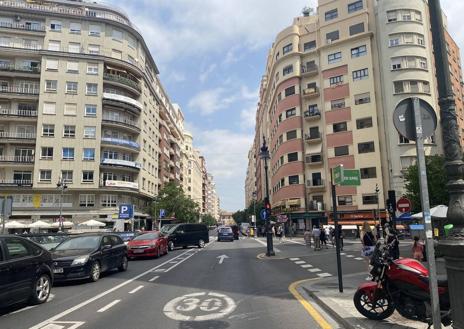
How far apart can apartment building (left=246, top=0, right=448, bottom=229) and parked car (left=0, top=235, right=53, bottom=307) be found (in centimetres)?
4308

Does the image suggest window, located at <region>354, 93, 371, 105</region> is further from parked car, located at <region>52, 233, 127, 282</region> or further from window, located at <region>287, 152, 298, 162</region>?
parked car, located at <region>52, 233, 127, 282</region>

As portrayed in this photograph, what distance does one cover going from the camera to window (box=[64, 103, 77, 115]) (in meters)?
52.3

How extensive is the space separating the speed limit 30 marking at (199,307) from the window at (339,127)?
4603 cm

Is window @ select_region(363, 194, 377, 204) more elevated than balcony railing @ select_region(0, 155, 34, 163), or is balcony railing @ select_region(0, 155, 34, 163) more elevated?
balcony railing @ select_region(0, 155, 34, 163)

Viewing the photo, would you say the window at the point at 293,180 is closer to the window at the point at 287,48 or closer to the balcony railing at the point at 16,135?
the window at the point at 287,48

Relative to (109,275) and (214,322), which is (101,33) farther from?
(214,322)

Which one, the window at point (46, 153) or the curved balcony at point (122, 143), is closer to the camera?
the window at point (46, 153)

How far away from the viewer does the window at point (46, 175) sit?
50.2 metres

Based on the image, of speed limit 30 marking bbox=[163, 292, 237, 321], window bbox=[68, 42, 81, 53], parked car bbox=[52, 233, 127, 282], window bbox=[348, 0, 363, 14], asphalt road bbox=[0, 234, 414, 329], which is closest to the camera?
asphalt road bbox=[0, 234, 414, 329]

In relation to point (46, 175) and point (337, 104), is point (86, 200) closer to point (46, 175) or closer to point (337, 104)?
point (46, 175)

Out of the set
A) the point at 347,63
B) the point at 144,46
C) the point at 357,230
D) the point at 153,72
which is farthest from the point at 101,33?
the point at 357,230

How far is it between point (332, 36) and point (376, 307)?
174 feet

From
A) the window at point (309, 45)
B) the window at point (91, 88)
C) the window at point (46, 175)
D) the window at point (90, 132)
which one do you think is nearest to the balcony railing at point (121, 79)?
the window at point (91, 88)

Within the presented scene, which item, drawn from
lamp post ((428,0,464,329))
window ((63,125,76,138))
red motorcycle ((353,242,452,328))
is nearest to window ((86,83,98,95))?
window ((63,125,76,138))
